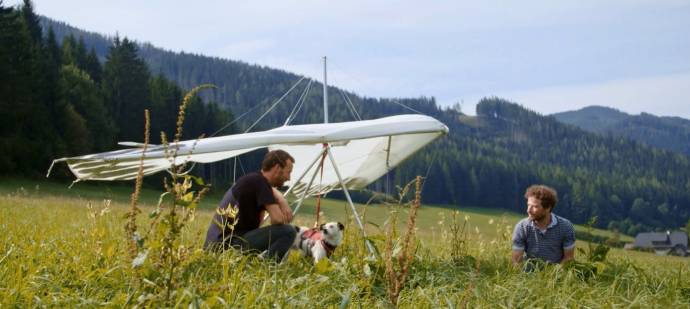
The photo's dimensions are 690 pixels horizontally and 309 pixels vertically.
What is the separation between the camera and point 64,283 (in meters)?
4.15

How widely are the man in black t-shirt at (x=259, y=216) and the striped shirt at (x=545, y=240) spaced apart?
7.68 feet

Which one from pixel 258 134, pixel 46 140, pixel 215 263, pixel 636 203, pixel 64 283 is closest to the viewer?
pixel 64 283

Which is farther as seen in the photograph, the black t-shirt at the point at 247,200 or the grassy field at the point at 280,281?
the black t-shirt at the point at 247,200

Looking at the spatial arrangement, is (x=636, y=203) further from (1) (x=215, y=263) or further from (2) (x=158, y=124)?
(1) (x=215, y=263)

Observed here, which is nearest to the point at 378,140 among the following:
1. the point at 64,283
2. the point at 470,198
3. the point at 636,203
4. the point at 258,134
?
the point at 258,134

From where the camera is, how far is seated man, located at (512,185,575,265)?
21.8 feet

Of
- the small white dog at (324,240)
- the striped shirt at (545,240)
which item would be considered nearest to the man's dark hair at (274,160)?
the small white dog at (324,240)

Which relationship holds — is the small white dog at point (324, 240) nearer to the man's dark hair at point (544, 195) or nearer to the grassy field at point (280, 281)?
the grassy field at point (280, 281)

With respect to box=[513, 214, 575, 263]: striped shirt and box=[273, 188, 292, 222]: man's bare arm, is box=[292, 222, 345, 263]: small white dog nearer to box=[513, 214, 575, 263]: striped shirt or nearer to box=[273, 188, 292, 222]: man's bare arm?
box=[273, 188, 292, 222]: man's bare arm

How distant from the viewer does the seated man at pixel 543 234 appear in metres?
6.64

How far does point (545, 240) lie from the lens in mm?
6688

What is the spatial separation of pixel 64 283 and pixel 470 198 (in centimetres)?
13264

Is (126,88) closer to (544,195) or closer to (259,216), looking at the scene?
(259,216)

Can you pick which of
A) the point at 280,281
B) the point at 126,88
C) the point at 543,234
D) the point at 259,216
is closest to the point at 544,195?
the point at 543,234
